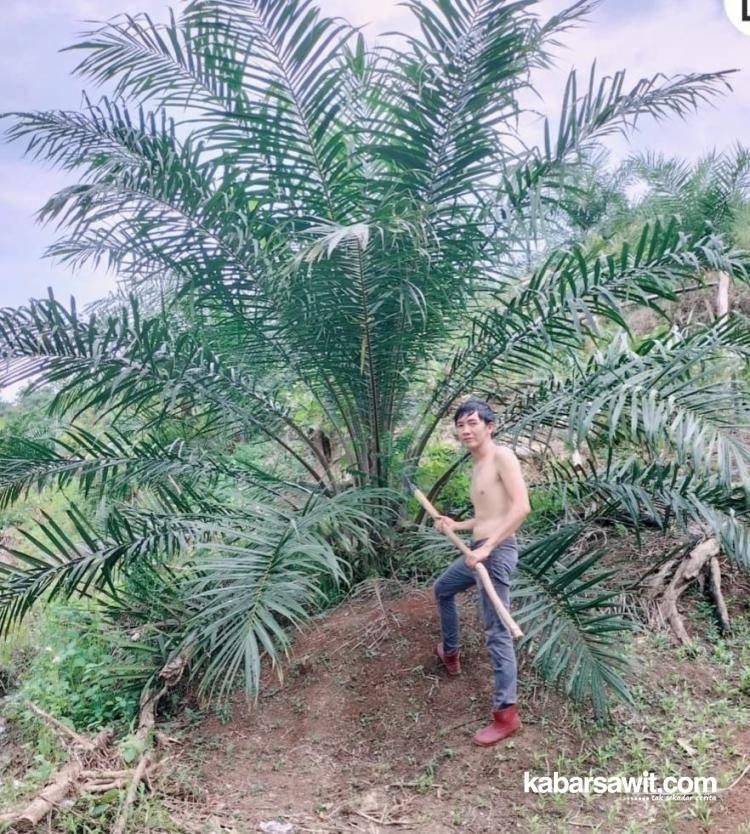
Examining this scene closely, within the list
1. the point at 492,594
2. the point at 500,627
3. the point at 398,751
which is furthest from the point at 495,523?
the point at 398,751

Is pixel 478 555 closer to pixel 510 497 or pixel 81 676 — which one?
pixel 510 497

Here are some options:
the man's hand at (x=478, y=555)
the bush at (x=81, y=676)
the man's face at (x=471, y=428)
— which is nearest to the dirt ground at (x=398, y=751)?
the bush at (x=81, y=676)

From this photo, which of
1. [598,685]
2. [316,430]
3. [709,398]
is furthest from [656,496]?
[316,430]

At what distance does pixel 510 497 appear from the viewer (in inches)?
99.4

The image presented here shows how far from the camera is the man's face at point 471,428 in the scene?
8.39 feet

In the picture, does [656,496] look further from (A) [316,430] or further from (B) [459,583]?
(A) [316,430]

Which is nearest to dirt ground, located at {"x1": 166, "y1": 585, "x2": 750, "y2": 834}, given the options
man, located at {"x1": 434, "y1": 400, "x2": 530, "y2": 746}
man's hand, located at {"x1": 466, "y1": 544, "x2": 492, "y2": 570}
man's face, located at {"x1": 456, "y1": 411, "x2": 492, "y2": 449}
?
man, located at {"x1": 434, "y1": 400, "x2": 530, "y2": 746}

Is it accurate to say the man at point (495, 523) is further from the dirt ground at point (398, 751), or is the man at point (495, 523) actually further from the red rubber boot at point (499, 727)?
the dirt ground at point (398, 751)

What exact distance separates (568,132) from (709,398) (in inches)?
54.9

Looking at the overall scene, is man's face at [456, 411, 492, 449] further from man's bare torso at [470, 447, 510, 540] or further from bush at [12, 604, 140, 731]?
bush at [12, 604, 140, 731]

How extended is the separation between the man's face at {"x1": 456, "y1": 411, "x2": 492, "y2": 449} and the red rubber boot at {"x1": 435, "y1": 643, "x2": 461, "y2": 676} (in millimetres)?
1098

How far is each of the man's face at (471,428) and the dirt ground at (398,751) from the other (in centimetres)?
124

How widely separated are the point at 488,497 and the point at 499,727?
3.09 ft

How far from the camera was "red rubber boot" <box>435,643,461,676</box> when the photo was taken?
308 cm
